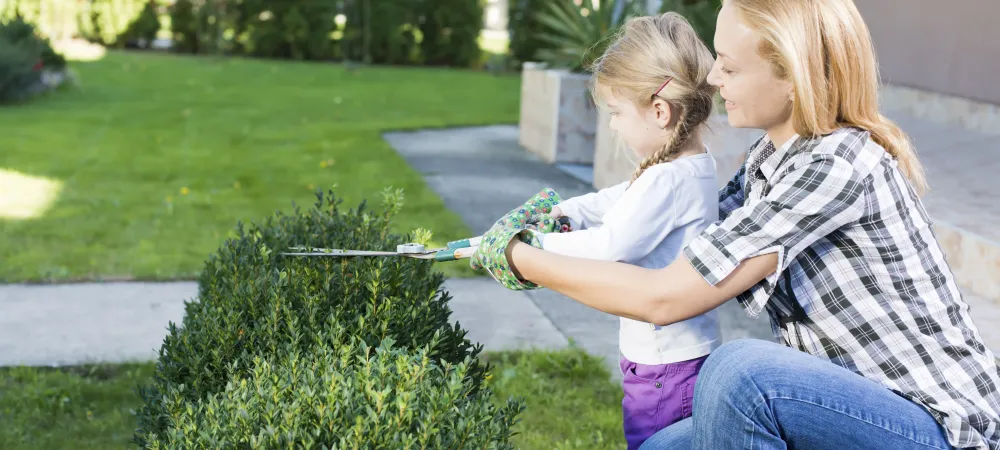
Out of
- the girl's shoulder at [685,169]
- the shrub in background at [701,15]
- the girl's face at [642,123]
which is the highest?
the girl's face at [642,123]

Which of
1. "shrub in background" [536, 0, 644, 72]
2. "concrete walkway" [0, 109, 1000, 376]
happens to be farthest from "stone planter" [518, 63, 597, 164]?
"concrete walkway" [0, 109, 1000, 376]

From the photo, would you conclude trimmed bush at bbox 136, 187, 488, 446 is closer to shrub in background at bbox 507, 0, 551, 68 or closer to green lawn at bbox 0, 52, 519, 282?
green lawn at bbox 0, 52, 519, 282

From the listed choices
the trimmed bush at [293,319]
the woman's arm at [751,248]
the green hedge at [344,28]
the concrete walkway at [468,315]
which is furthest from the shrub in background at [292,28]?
the woman's arm at [751,248]

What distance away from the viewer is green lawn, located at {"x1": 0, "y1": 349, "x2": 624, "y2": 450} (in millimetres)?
3508

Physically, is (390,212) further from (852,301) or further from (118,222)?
(118,222)

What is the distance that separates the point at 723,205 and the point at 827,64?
723mm

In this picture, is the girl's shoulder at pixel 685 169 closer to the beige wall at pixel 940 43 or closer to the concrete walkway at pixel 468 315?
the concrete walkway at pixel 468 315

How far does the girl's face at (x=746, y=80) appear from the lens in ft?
7.10

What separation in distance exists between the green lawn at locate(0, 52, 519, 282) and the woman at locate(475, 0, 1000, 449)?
3606mm

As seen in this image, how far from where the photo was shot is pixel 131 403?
Answer: 150 inches

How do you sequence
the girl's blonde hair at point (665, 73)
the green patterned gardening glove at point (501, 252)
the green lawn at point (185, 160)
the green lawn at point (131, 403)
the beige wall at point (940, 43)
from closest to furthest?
the green patterned gardening glove at point (501, 252), the girl's blonde hair at point (665, 73), the green lawn at point (131, 403), the green lawn at point (185, 160), the beige wall at point (940, 43)

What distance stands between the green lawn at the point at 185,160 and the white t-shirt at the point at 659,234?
3.07m

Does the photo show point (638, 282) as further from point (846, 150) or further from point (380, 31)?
point (380, 31)

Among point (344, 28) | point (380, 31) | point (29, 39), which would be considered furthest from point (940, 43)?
point (344, 28)
